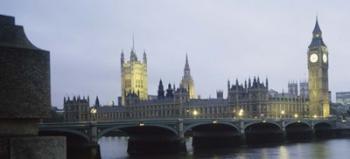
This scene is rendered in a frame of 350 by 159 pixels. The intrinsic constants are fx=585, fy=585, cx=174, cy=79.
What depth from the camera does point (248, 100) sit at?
4924 inches

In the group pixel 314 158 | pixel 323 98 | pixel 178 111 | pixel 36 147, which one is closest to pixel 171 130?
pixel 314 158

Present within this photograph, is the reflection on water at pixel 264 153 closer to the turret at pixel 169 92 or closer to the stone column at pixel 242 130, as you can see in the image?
the stone column at pixel 242 130

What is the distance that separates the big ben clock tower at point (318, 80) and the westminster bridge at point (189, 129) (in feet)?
98.6

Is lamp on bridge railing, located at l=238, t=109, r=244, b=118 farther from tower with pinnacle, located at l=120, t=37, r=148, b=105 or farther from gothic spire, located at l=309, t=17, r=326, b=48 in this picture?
tower with pinnacle, located at l=120, t=37, r=148, b=105

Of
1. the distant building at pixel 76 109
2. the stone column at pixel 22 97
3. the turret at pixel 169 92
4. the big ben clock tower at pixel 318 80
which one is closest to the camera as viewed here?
the stone column at pixel 22 97

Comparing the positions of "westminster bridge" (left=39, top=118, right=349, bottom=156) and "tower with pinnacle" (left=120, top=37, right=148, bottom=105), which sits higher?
"tower with pinnacle" (left=120, top=37, right=148, bottom=105)

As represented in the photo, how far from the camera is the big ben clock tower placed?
452 ft

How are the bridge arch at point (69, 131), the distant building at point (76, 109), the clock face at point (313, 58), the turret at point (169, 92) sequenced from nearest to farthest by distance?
the bridge arch at point (69, 131)
the distant building at point (76, 109)
the clock face at point (313, 58)
the turret at point (169, 92)

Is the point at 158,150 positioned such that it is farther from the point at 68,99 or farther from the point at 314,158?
the point at 68,99

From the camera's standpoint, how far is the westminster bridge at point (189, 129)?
176 ft

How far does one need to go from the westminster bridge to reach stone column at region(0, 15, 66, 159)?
4295cm

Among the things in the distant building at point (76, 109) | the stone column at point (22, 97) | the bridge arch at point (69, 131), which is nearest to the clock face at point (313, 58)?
the distant building at point (76, 109)

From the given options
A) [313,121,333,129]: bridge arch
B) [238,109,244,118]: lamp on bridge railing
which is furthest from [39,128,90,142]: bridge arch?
[238,109,244,118]: lamp on bridge railing

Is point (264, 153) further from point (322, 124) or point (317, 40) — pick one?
point (317, 40)
